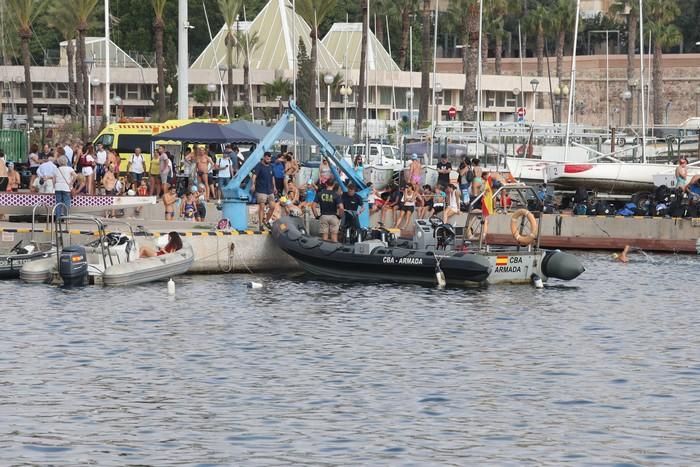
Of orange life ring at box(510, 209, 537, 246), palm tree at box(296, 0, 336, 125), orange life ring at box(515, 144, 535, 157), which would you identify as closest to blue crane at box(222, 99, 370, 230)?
orange life ring at box(510, 209, 537, 246)

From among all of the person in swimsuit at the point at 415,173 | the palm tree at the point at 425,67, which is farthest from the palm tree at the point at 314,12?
the person in swimsuit at the point at 415,173

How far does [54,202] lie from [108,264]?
17.4 ft

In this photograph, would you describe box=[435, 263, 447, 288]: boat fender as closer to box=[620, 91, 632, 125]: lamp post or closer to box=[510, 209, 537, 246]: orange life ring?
box=[510, 209, 537, 246]: orange life ring

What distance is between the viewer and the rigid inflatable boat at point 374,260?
29.4m

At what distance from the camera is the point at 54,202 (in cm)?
3469

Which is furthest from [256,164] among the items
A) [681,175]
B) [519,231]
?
[681,175]

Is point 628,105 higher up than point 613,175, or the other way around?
point 628,105

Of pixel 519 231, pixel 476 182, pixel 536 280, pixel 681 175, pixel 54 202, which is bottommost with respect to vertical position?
pixel 536 280

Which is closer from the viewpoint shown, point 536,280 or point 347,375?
point 347,375

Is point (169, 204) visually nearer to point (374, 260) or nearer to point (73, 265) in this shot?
point (374, 260)

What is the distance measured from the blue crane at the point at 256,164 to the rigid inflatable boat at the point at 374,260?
174cm

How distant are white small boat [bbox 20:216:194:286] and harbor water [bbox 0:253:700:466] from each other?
15.3 inches

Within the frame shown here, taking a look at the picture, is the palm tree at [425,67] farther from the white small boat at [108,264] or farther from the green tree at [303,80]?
the white small boat at [108,264]

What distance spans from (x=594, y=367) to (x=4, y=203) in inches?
703
